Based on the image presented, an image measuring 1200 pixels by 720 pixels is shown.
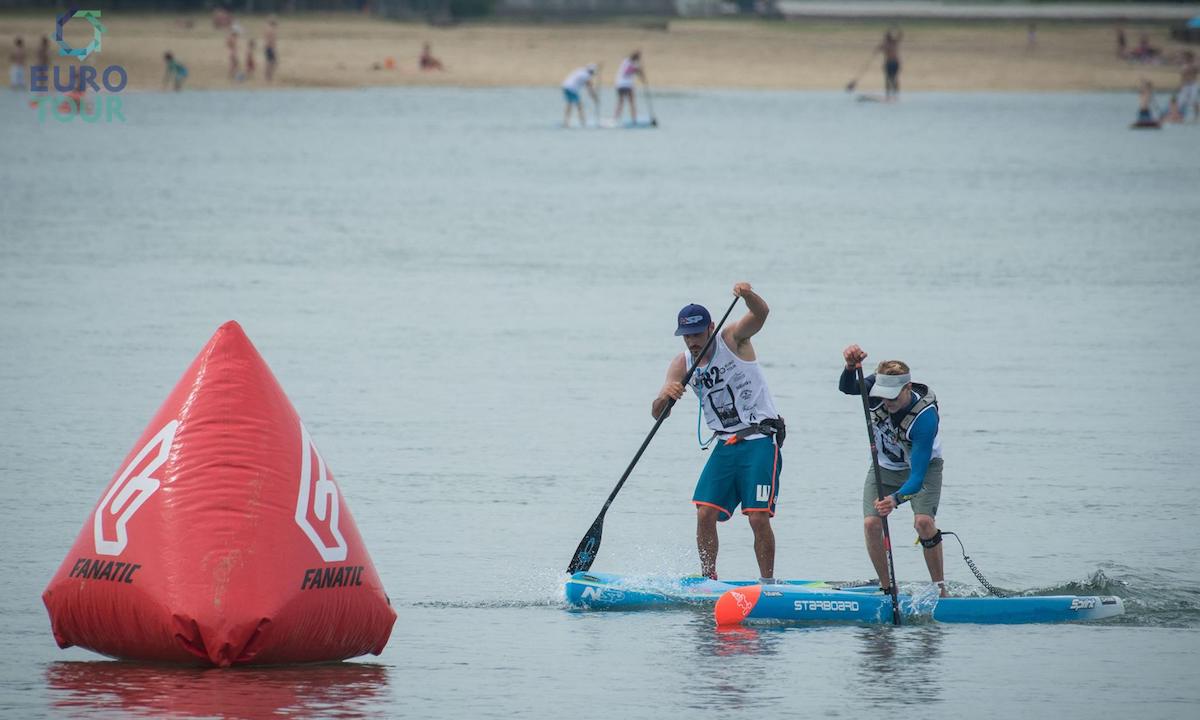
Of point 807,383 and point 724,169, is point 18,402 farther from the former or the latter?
point 724,169

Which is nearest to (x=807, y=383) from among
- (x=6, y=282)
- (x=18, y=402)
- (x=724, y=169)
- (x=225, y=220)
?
(x=18, y=402)

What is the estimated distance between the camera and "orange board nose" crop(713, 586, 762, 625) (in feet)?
34.7

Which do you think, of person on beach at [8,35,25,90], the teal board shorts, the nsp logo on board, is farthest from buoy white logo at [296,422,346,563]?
person on beach at [8,35,25,90]

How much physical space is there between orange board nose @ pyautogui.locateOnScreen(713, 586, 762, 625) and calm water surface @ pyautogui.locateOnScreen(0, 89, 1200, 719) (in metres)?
0.12

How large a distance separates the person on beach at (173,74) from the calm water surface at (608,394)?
24.2 meters

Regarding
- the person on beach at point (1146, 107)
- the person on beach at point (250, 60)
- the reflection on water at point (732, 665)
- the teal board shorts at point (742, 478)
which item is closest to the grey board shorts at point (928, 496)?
the teal board shorts at point (742, 478)

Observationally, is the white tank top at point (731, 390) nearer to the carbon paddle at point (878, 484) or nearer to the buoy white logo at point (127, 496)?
the carbon paddle at point (878, 484)

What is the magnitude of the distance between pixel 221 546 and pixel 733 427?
344 cm

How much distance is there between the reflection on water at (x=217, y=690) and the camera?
855 cm

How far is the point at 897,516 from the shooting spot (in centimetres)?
1360

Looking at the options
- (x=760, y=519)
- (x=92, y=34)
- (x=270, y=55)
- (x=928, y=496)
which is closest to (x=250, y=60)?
(x=270, y=55)

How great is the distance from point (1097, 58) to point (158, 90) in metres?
43.3

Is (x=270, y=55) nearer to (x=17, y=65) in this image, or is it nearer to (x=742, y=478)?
(x=17, y=65)

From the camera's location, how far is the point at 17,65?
67500 mm
